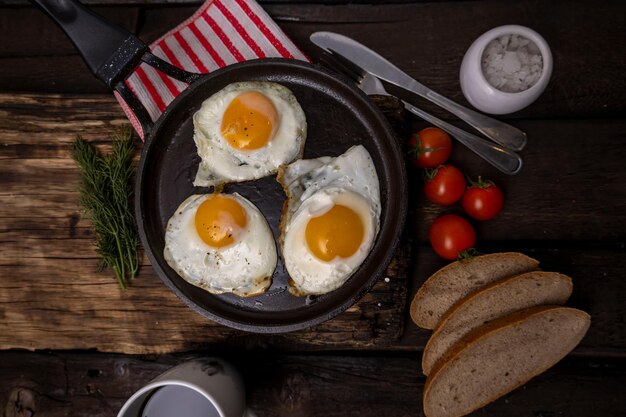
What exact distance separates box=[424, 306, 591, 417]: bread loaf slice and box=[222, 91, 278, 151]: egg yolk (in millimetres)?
1413

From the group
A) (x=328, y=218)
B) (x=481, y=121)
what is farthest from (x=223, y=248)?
(x=481, y=121)

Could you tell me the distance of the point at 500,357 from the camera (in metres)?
2.70

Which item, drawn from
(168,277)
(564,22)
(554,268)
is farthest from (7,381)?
(564,22)

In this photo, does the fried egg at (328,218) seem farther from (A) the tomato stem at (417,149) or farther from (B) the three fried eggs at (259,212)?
(A) the tomato stem at (417,149)

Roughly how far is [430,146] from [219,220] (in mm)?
1102

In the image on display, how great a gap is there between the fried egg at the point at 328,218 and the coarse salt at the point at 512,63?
2.43 ft

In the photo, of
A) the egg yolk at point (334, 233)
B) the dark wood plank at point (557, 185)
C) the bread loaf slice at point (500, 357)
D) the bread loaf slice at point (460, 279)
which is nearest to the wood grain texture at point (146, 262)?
the dark wood plank at point (557, 185)

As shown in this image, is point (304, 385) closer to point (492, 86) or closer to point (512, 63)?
point (492, 86)

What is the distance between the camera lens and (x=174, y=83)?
9.35 ft

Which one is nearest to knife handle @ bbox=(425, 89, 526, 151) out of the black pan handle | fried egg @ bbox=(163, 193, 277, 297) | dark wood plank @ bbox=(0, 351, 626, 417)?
fried egg @ bbox=(163, 193, 277, 297)

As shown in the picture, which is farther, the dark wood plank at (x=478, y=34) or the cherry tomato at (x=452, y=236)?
the dark wood plank at (x=478, y=34)

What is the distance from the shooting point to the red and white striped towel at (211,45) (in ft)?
9.23

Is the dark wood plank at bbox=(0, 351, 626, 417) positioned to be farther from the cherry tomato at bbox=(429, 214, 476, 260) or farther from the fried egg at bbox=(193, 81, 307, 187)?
the fried egg at bbox=(193, 81, 307, 187)

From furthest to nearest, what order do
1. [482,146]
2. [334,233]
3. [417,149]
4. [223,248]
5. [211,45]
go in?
[211,45] → [482,146] → [417,149] → [223,248] → [334,233]
